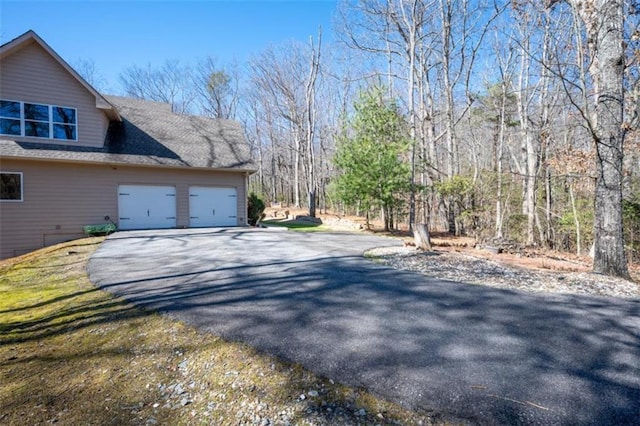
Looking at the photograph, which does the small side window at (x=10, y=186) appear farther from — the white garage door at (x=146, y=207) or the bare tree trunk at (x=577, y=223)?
the bare tree trunk at (x=577, y=223)

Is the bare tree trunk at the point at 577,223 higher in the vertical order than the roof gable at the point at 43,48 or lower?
lower

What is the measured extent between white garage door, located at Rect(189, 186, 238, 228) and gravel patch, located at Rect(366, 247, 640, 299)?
9.13 metres

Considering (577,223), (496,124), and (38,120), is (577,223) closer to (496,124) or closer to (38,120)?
(496,124)

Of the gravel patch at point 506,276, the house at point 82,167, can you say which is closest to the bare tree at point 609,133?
the gravel patch at point 506,276

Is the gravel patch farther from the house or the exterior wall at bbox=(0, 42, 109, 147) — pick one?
the exterior wall at bbox=(0, 42, 109, 147)

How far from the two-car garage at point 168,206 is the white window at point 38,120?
2.67 m

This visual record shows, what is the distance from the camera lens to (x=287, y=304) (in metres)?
4.00

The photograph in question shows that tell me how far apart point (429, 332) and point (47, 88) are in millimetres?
14827

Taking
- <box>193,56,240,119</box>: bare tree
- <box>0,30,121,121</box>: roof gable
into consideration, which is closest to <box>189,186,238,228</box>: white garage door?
<box>0,30,121,121</box>: roof gable

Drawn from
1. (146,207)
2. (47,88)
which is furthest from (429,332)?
(47,88)

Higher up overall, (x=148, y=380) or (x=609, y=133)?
(x=609, y=133)

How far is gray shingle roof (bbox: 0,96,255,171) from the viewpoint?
452 inches

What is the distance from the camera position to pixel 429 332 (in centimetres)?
319

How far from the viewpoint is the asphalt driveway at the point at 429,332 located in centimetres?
219
